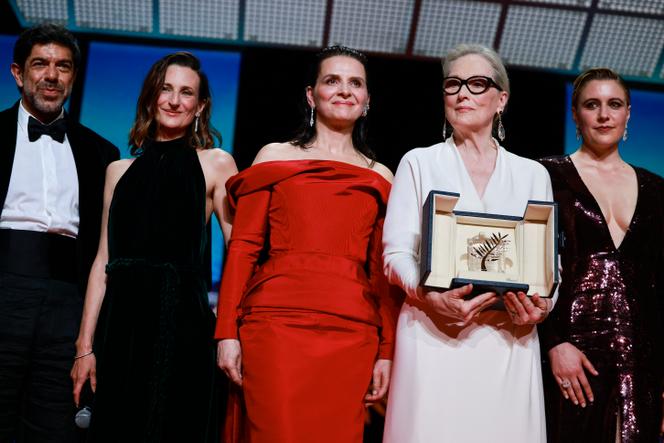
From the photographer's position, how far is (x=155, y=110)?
106 inches

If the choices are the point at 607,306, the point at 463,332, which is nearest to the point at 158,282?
the point at 463,332

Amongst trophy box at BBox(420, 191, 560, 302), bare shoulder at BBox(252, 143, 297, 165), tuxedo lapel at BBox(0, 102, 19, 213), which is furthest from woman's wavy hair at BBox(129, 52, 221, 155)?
trophy box at BBox(420, 191, 560, 302)

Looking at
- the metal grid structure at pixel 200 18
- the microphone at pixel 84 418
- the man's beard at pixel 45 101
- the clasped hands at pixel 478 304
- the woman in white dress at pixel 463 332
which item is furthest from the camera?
the metal grid structure at pixel 200 18

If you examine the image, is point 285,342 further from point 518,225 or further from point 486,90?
point 486,90

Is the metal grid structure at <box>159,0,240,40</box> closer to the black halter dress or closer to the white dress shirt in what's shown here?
the white dress shirt

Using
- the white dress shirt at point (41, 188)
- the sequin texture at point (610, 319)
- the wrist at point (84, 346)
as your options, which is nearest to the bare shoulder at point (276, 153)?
the white dress shirt at point (41, 188)

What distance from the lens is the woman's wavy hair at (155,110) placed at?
270cm

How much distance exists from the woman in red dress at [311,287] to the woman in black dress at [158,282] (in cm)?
14

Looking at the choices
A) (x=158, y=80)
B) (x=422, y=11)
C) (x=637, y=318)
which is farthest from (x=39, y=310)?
(x=422, y=11)

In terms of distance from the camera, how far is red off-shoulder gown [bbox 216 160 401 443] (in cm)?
212

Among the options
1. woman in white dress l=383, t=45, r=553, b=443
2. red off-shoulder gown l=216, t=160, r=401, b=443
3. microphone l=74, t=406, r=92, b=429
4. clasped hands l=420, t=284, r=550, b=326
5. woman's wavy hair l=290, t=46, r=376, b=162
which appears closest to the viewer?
clasped hands l=420, t=284, r=550, b=326

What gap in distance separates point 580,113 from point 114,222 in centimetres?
173

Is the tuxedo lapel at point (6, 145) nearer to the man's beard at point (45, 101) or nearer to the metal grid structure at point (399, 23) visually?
the man's beard at point (45, 101)

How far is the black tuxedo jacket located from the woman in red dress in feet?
Answer: 1.82
